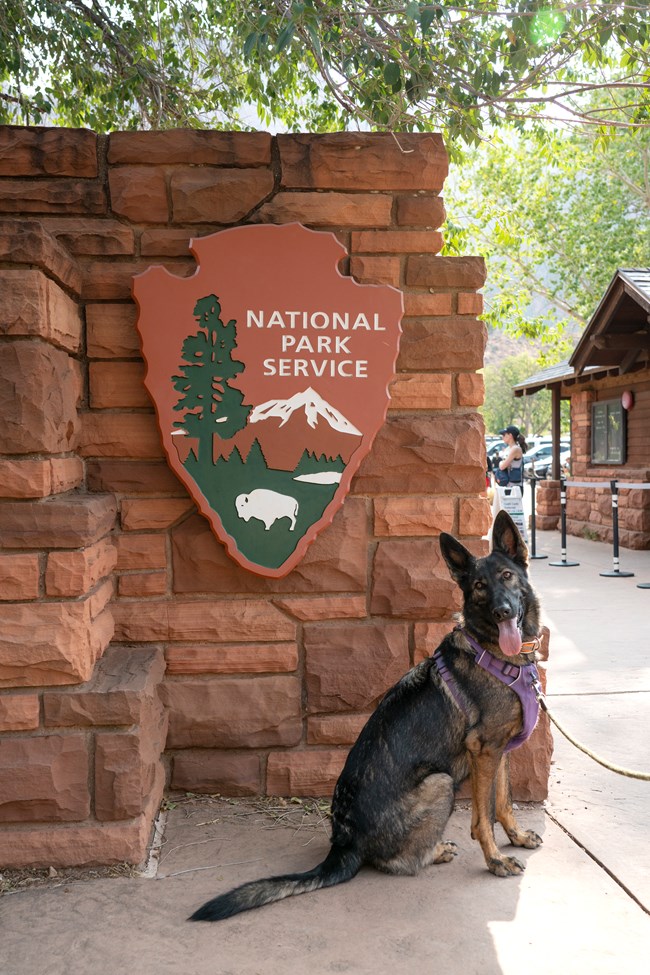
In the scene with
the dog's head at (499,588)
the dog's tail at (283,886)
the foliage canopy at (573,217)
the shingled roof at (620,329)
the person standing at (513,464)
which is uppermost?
the foliage canopy at (573,217)

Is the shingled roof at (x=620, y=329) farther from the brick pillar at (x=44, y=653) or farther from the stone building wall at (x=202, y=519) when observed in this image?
the brick pillar at (x=44, y=653)

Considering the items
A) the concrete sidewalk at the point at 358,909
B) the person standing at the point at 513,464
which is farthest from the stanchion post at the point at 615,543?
the concrete sidewalk at the point at 358,909

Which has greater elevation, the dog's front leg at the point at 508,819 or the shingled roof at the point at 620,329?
the shingled roof at the point at 620,329

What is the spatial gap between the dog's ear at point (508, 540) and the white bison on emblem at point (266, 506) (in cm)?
88

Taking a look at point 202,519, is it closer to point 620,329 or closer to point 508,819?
point 508,819

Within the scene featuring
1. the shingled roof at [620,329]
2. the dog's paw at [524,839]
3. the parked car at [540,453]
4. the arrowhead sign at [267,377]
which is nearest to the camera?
the dog's paw at [524,839]

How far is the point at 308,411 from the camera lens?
3.61 m

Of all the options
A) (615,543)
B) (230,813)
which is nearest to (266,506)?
(230,813)

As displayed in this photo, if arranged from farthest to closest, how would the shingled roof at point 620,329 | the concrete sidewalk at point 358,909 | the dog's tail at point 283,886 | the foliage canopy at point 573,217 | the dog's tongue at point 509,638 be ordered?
the foliage canopy at point 573,217
the shingled roof at point 620,329
the dog's tongue at point 509,638
the dog's tail at point 283,886
the concrete sidewalk at point 358,909

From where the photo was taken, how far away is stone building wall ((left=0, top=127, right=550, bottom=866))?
11.8 ft

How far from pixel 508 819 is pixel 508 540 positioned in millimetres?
1115

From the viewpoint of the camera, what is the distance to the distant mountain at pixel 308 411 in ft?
11.8

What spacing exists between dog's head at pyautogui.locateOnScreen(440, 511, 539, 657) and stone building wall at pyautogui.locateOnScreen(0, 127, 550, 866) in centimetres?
58

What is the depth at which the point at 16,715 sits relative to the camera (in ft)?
10.1
